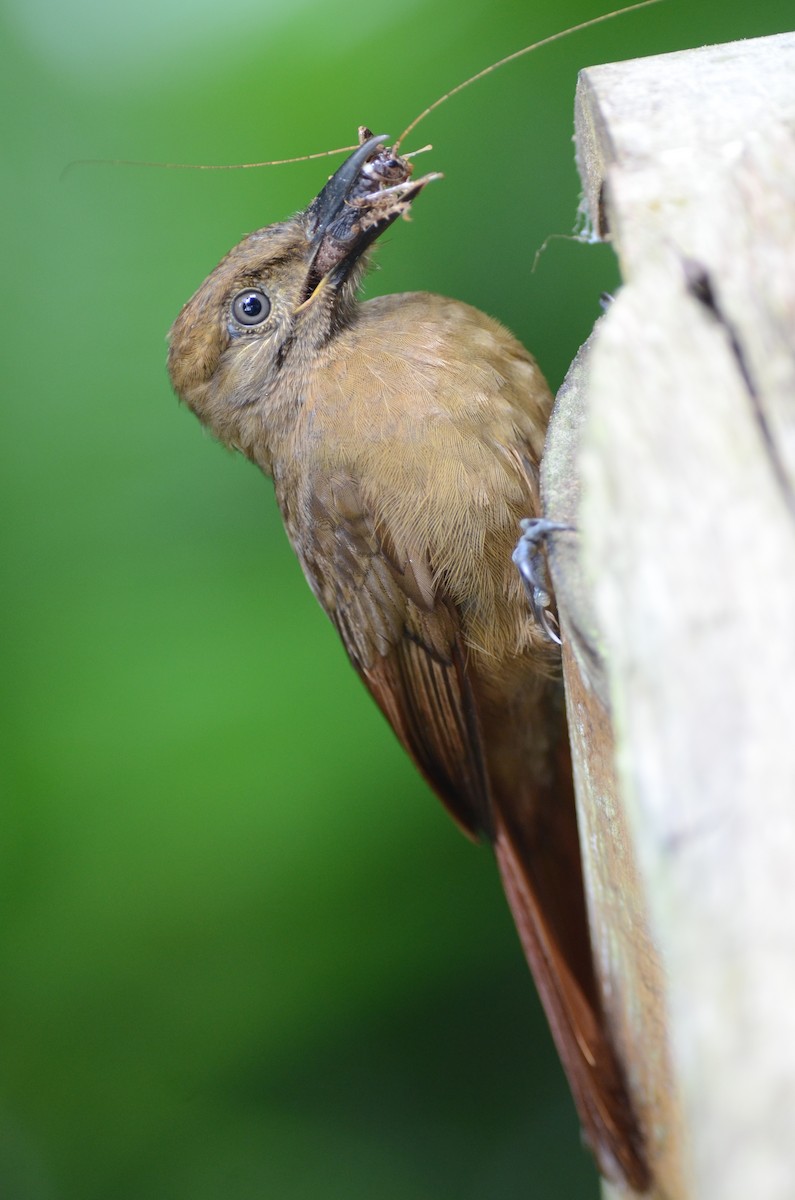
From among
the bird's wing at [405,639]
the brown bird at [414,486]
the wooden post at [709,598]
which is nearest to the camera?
the wooden post at [709,598]

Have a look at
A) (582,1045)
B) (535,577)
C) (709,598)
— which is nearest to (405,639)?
(535,577)

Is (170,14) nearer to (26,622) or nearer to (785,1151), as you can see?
(26,622)

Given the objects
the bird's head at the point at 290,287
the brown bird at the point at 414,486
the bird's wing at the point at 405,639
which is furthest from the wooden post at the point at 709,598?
the bird's head at the point at 290,287

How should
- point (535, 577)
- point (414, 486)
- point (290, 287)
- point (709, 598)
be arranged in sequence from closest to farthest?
point (709, 598) < point (535, 577) < point (414, 486) < point (290, 287)

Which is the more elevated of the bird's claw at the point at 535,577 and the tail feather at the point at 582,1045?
the bird's claw at the point at 535,577

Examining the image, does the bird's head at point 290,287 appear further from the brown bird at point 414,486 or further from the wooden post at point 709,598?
the wooden post at point 709,598

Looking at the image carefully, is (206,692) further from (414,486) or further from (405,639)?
(414,486)

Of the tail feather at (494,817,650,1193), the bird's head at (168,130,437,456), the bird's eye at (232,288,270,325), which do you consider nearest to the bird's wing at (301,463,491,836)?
the tail feather at (494,817,650,1193)
